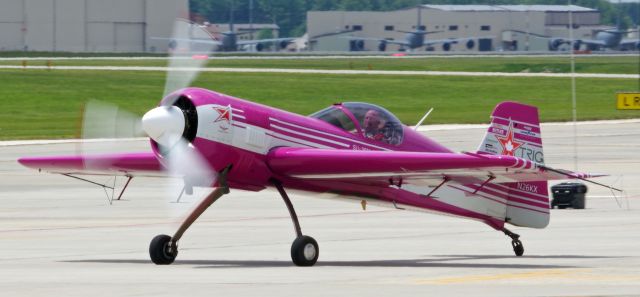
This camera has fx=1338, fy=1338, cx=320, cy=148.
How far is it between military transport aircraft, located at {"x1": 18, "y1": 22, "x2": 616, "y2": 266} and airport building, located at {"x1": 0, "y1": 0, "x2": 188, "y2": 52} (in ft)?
363

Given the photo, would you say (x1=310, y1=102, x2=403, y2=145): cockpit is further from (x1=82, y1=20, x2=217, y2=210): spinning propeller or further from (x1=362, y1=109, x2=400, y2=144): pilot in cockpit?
(x1=82, y1=20, x2=217, y2=210): spinning propeller

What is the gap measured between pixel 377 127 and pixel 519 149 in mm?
2020

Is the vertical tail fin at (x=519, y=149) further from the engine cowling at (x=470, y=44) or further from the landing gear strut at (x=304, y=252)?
the engine cowling at (x=470, y=44)

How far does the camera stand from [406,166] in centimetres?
1580

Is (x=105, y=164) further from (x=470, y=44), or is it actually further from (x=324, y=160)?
(x=470, y=44)

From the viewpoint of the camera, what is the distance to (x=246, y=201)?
90.5ft

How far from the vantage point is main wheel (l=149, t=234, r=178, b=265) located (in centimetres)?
1672

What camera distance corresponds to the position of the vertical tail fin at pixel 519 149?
1783 cm

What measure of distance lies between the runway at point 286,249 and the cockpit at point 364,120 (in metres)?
1.61

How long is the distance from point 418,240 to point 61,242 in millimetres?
5325

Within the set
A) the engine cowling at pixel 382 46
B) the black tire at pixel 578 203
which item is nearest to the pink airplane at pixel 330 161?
the black tire at pixel 578 203

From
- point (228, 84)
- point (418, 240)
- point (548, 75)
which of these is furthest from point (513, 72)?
point (418, 240)

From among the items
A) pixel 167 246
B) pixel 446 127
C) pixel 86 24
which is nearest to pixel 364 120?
pixel 167 246

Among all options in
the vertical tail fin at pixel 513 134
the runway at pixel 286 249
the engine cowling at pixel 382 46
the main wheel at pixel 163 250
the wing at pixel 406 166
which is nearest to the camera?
the runway at pixel 286 249
